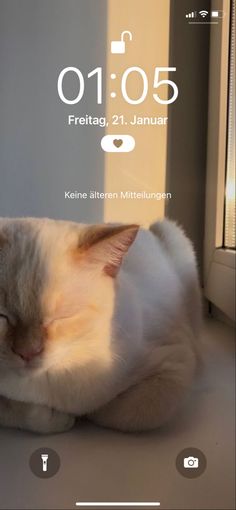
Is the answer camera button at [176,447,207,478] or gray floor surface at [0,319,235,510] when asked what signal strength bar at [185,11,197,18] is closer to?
gray floor surface at [0,319,235,510]

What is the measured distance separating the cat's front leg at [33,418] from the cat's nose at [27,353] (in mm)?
110

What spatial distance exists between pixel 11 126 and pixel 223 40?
299 mm

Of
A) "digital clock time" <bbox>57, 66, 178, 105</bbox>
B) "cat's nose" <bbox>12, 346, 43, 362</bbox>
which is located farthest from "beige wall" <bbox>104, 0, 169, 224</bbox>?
"cat's nose" <bbox>12, 346, 43, 362</bbox>

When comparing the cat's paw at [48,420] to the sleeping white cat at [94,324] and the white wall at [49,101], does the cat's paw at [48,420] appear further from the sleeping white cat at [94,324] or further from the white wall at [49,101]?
the white wall at [49,101]

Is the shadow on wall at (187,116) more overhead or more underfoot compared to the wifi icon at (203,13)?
more underfoot

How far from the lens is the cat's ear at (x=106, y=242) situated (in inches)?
24.5

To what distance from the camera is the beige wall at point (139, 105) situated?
68 cm

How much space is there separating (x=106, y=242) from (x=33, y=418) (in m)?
0.26

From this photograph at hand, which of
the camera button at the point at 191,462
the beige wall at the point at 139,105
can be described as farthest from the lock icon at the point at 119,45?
the camera button at the point at 191,462

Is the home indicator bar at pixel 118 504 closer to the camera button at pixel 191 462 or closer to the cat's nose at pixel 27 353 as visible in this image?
the camera button at pixel 191 462

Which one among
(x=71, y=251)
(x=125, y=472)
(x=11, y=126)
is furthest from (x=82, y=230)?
(x=125, y=472)

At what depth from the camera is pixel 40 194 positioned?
709 millimetres

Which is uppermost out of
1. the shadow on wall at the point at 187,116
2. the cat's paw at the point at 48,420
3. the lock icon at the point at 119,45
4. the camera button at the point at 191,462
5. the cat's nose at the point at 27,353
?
the lock icon at the point at 119,45

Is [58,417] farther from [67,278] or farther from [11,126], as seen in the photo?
[11,126]
